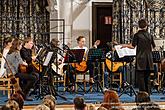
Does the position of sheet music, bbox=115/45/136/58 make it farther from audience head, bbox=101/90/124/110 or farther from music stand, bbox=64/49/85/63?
audience head, bbox=101/90/124/110

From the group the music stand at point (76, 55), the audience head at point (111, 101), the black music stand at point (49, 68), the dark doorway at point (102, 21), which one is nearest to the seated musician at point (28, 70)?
the black music stand at point (49, 68)

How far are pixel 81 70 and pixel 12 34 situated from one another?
3.90 m

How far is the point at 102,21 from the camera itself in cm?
1518

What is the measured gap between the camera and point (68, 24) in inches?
577

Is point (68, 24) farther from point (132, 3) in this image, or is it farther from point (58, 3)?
point (132, 3)

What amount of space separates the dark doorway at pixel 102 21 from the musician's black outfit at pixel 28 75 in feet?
18.6

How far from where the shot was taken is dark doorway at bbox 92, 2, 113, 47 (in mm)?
15023

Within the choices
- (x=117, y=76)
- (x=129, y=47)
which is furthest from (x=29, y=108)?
(x=117, y=76)

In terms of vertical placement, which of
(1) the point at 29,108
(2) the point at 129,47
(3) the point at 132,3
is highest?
(3) the point at 132,3

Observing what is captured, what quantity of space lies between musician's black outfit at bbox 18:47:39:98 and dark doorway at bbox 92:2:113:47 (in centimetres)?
568

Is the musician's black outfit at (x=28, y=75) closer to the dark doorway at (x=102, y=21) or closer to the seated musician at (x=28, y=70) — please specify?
the seated musician at (x=28, y=70)

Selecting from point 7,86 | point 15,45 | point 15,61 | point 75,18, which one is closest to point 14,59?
point 15,61

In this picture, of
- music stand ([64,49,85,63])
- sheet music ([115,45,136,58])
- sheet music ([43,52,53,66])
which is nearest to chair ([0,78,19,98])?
sheet music ([43,52,53,66])

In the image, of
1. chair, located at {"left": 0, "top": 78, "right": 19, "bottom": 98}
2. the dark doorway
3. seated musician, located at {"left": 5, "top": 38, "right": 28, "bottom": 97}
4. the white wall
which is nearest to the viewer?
seated musician, located at {"left": 5, "top": 38, "right": 28, "bottom": 97}
